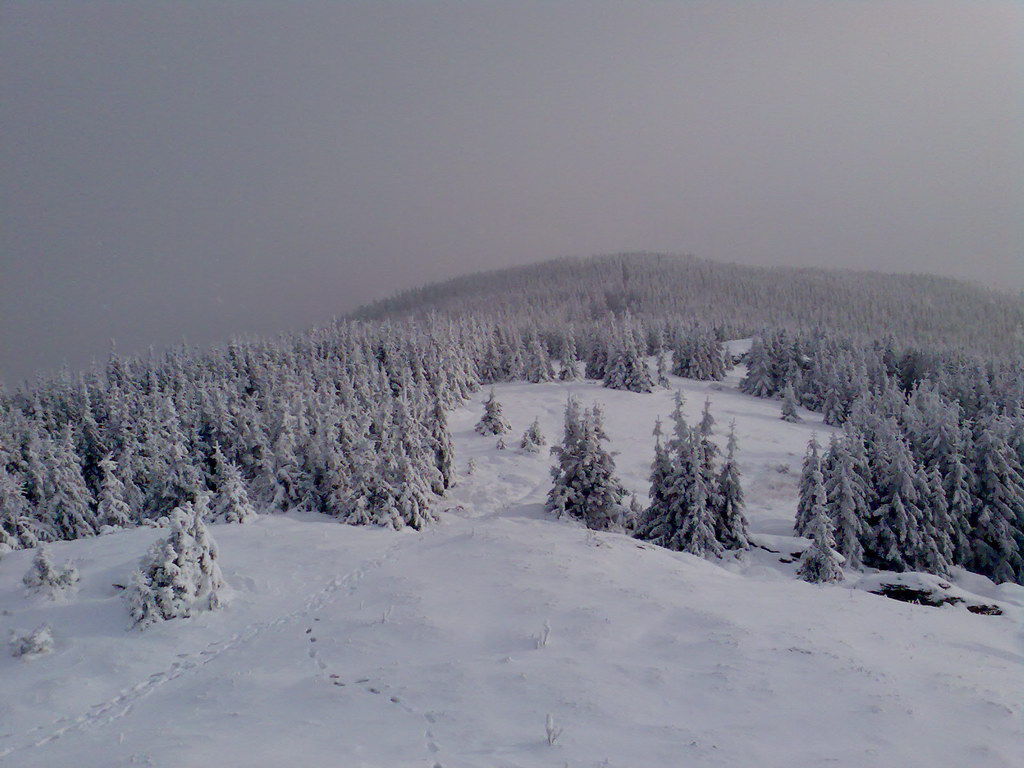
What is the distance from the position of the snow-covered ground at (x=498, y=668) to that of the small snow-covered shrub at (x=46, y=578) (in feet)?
1.42

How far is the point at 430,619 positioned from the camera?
14.1 meters

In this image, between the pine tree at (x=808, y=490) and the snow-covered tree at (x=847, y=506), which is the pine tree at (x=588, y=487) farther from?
the snow-covered tree at (x=847, y=506)

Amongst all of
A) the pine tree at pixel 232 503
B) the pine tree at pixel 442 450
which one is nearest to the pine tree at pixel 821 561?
the pine tree at pixel 442 450

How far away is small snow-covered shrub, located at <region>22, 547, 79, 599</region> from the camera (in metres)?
15.6

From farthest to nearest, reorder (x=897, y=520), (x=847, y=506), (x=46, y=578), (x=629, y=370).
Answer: (x=629, y=370) < (x=897, y=520) < (x=847, y=506) < (x=46, y=578)

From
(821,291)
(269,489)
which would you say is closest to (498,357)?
(269,489)

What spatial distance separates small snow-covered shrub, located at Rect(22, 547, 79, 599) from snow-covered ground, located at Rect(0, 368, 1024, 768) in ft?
1.42

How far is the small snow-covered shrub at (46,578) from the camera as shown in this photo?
15609 mm

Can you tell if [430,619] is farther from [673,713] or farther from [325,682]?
[673,713]

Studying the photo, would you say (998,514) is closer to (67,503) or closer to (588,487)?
(588,487)

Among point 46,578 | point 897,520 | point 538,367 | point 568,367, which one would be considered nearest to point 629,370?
point 568,367

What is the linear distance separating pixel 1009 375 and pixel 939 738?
81.0 metres

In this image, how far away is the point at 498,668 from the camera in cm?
1138

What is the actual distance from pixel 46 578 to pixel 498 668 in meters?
14.3
